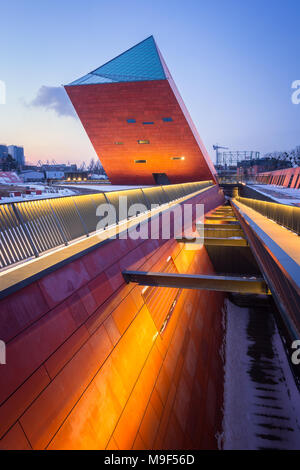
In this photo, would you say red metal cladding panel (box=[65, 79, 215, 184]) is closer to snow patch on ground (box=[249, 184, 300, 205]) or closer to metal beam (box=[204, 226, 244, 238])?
snow patch on ground (box=[249, 184, 300, 205])

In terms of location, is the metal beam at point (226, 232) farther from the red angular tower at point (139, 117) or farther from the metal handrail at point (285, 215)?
the red angular tower at point (139, 117)

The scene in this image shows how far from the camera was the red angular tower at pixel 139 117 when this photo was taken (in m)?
34.2

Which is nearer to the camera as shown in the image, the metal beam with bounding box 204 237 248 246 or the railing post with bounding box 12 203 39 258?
the railing post with bounding box 12 203 39 258

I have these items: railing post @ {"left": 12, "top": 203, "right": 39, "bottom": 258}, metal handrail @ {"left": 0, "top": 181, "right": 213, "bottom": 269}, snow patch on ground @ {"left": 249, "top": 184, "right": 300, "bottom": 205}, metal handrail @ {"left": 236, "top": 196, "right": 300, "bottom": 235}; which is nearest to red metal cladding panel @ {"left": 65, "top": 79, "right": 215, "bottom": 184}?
snow patch on ground @ {"left": 249, "top": 184, "right": 300, "bottom": 205}

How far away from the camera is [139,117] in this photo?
1486 inches

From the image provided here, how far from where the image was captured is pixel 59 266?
4844 millimetres

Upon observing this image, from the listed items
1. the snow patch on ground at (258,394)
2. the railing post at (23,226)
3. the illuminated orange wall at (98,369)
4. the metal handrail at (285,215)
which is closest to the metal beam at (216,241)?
the metal handrail at (285,215)

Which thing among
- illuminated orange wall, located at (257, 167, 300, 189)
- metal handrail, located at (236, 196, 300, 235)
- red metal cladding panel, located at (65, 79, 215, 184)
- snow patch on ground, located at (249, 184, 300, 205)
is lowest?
metal handrail, located at (236, 196, 300, 235)

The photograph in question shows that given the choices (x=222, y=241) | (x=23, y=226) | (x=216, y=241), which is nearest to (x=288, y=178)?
(x=222, y=241)

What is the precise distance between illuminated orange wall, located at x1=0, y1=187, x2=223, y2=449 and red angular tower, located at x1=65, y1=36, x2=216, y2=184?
104 feet

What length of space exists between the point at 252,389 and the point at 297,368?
2.77 m

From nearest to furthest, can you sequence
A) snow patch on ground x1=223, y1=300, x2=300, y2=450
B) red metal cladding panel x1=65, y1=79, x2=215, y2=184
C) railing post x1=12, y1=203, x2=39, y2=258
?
railing post x1=12, y1=203, x2=39, y2=258 < snow patch on ground x1=223, y1=300, x2=300, y2=450 < red metal cladding panel x1=65, y1=79, x2=215, y2=184

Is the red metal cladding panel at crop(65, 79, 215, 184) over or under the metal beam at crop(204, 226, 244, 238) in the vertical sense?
over

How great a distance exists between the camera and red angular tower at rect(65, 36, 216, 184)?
34188mm
